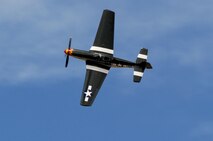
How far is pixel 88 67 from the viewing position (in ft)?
326

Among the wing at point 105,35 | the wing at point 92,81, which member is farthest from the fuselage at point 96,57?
the wing at point 105,35

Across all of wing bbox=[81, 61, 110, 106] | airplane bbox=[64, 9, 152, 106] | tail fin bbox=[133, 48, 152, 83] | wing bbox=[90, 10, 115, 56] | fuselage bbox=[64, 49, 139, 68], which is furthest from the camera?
wing bbox=[90, 10, 115, 56]

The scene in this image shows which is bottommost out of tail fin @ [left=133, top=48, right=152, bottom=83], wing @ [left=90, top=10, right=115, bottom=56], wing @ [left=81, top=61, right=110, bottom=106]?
wing @ [left=81, top=61, right=110, bottom=106]

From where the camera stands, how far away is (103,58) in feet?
327

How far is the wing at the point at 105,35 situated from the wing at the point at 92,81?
2691mm

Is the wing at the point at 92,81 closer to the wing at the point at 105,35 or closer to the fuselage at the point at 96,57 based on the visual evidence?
the fuselage at the point at 96,57

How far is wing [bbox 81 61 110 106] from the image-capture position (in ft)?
311

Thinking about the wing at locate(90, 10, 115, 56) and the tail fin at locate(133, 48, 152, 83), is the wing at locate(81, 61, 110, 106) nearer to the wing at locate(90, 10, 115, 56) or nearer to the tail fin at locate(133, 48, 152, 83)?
the wing at locate(90, 10, 115, 56)

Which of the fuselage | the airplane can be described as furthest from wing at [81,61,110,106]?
the fuselage

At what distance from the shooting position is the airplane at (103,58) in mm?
98444

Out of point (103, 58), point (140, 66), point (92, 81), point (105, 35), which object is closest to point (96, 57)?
point (103, 58)

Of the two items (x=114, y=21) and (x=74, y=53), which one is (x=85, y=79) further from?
(x=114, y=21)

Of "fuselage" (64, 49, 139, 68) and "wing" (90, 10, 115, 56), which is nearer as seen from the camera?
→ "fuselage" (64, 49, 139, 68)

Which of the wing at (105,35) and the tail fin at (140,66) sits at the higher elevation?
the wing at (105,35)
